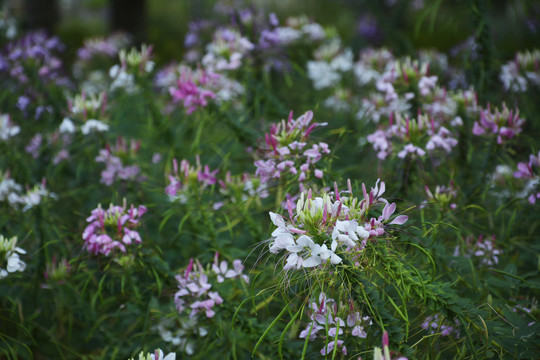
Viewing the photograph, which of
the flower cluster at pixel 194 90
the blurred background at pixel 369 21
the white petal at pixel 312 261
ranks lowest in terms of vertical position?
the blurred background at pixel 369 21

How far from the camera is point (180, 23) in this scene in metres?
11.8

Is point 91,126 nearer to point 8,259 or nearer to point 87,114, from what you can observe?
point 87,114

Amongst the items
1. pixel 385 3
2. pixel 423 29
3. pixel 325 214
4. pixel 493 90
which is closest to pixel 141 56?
Answer: pixel 325 214

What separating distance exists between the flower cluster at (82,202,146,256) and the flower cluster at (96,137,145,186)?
0.66 metres

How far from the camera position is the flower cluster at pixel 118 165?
2.08m

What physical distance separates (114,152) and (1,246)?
792mm

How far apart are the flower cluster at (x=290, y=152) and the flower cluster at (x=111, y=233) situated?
1.52ft

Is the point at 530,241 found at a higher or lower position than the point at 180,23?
higher

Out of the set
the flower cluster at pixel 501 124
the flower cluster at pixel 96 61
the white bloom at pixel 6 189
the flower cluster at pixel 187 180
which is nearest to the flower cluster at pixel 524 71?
the flower cluster at pixel 501 124

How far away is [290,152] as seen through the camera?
1388mm

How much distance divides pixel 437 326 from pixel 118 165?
156 cm

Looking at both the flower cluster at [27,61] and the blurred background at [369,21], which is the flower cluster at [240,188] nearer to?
the blurred background at [369,21]

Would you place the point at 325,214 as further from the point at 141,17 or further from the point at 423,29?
the point at 423,29

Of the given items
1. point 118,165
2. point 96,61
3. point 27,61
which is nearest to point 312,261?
point 118,165
